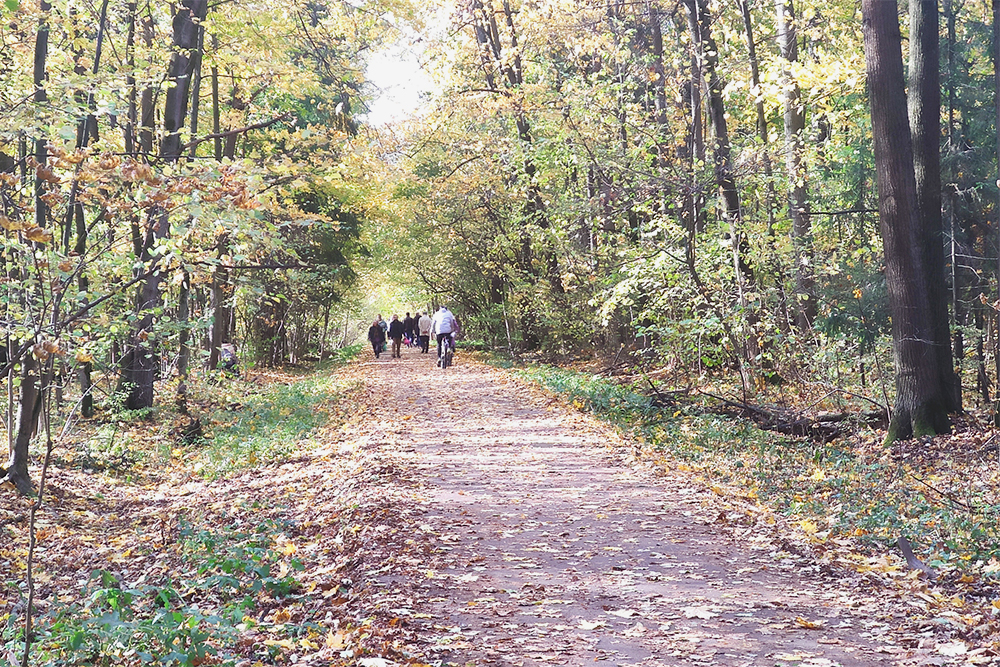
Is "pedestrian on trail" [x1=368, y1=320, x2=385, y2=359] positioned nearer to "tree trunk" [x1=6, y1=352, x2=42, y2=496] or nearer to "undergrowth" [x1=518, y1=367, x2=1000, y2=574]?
"undergrowth" [x1=518, y1=367, x2=1000, y2=574]

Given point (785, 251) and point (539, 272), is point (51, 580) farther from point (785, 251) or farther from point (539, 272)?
point (539, 272)

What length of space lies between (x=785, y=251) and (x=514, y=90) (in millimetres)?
9786

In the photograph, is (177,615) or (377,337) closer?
(177,615)

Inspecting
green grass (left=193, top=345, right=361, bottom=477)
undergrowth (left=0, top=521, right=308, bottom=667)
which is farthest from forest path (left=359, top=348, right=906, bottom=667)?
green grass (left=193, top=345, right=361, bottom=477)

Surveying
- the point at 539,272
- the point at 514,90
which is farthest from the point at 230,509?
the point at 539,272

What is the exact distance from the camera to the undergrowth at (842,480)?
7.12 m

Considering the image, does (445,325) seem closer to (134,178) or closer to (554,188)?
(554,188)

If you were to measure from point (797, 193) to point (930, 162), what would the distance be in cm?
617

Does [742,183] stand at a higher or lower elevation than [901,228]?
higher

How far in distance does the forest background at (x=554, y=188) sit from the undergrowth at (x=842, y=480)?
0.96m

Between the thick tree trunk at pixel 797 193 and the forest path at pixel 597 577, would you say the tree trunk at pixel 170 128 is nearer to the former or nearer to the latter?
the forest path at pixel 597 577

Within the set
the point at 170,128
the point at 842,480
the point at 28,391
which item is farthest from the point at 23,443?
the point at 842,480

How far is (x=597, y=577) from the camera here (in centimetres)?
627

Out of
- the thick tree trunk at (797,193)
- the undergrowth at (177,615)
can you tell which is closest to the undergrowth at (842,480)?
the thick tree trunk at (797,193)
